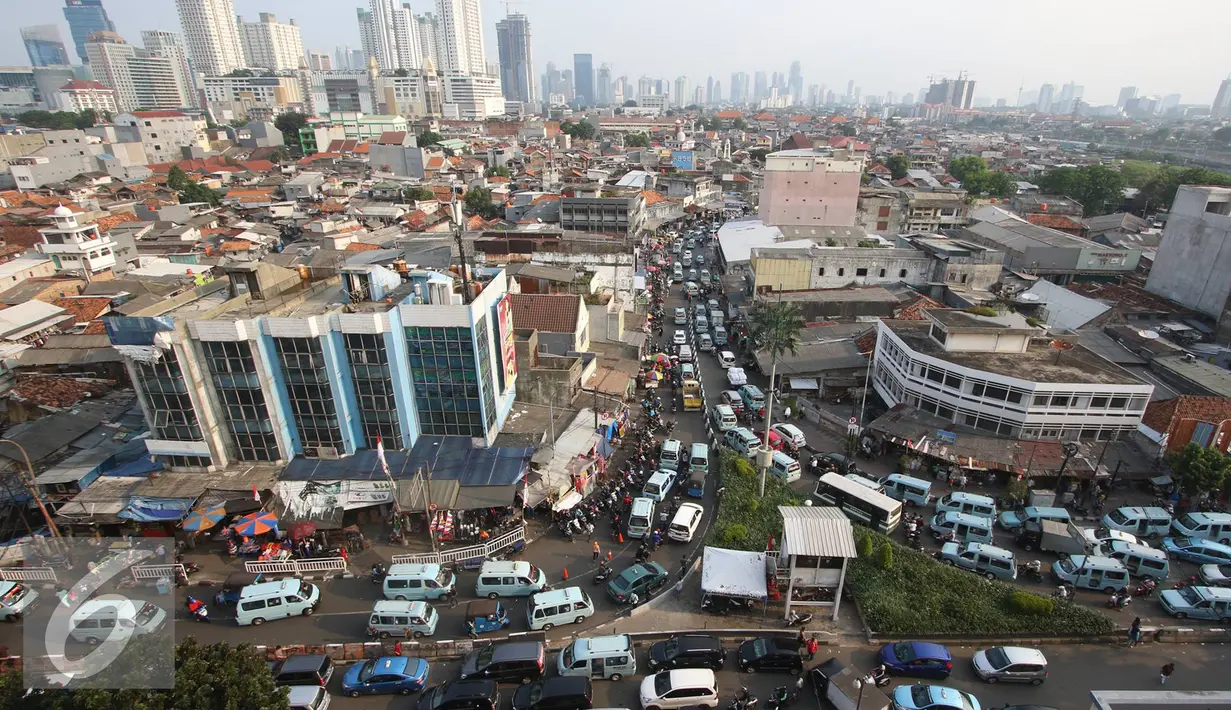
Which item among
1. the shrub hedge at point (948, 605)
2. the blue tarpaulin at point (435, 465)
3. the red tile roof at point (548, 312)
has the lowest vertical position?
the shrub hedge at point (948, 605)

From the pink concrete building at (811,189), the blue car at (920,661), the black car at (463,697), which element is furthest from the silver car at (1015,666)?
the pink concrete building at (811,189)

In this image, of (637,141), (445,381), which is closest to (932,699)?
(445,381)

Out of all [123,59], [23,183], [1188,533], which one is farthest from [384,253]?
[123,59]

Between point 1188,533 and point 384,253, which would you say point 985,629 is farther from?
point 384,253

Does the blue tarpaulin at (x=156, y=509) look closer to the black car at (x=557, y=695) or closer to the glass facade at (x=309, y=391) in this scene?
the glass facade at (x=309, y=391)

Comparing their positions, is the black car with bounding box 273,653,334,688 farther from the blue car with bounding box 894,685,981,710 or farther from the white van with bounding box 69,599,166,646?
the blue car with bounding box 894,685,981,710

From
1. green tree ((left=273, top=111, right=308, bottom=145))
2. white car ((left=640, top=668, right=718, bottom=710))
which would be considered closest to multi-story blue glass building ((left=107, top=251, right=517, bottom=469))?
white car ((left=640, top=668, right=718, bottom=710))

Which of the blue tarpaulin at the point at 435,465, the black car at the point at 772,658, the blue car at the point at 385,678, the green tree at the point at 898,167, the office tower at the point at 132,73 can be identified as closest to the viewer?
the blue car at the point at 385,678
